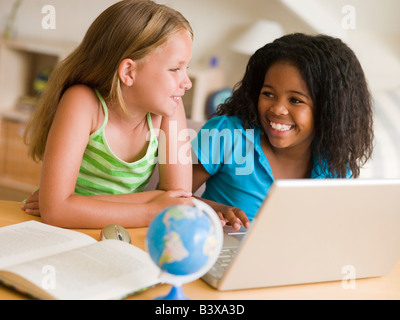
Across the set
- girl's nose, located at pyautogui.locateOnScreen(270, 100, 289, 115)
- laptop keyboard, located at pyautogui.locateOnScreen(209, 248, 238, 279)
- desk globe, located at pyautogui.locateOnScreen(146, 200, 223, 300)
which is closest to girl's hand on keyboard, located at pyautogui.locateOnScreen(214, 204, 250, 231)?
laptop keyboard, located at pyautogui.locateOnScreen(209, 248, 238, 279)

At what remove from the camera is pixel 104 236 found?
0.94 meters

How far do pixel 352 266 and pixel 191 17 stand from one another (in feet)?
8.31

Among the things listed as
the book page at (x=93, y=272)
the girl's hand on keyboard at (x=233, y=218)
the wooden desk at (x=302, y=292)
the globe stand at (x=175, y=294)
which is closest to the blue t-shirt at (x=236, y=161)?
the girl's hand on keyboard at (x=233, y=218)

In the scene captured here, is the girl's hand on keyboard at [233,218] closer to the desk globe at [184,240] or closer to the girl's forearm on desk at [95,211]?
the girl's forearm on desk at [95,211]

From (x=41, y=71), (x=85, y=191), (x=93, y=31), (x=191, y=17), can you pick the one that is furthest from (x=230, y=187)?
(x=41, y=71)

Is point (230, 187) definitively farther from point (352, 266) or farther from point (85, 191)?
point (352, 266)

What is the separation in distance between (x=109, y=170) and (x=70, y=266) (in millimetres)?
511

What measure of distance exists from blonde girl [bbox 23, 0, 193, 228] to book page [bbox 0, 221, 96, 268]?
0.26ft

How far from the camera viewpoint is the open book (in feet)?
2.35

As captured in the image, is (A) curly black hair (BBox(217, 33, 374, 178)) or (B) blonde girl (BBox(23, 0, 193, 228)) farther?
(A) curly black hair (BBox(217, 33, 374, 178))

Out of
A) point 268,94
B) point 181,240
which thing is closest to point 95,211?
point 181,240

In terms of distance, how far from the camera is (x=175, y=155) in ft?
4.24

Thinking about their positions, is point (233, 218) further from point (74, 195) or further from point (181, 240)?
point (181, 240)

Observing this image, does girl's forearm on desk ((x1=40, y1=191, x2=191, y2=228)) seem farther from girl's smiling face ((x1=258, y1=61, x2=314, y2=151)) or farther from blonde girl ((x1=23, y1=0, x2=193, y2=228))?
girl's smiling face ((x1=258, y1=61, x2=314, y2=151))
